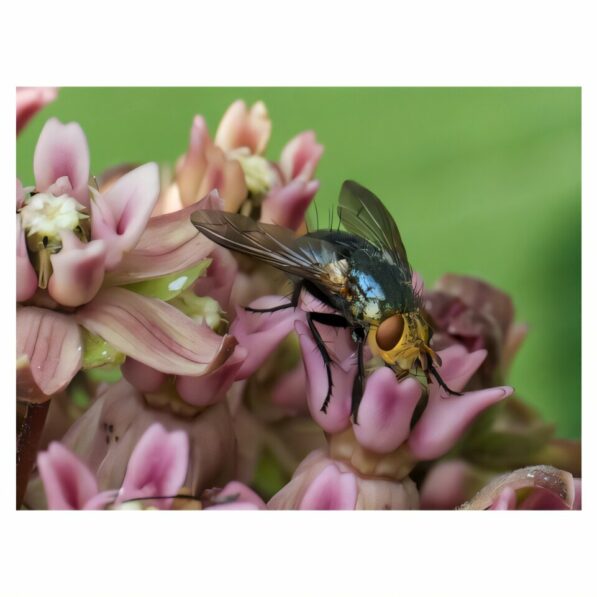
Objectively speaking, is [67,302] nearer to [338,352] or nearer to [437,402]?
[338,352]

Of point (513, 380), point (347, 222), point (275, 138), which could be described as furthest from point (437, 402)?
point (275, 138)

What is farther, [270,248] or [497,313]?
[497,313]

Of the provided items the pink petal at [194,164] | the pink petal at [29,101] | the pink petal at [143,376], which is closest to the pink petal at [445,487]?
the pink petal at [143,376]

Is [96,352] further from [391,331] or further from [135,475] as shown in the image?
[391,331]

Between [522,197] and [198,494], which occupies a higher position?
[522,197]

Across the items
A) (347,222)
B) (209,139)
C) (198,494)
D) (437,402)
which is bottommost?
(198,494)

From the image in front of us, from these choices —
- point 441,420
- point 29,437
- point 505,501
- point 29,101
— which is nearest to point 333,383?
point 441,420
